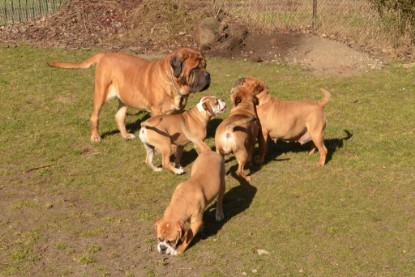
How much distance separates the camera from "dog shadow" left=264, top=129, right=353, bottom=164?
9766 mm

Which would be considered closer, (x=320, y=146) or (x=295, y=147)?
(x=320, y=146)

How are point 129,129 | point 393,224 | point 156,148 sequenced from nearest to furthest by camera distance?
point 393,224 < point 156,148 < point 129,129

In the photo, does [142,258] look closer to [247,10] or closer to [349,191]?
[349,191]

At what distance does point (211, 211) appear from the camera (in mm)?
7773

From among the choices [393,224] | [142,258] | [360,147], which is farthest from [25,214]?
[360,147]

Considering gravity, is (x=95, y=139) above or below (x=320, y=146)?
below

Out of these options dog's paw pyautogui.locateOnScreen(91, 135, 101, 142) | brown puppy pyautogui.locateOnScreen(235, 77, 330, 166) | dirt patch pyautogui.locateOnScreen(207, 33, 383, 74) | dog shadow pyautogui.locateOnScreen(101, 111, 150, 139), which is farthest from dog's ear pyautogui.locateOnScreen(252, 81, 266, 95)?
dirt patch pyautogui.locateOnScreen(207, 33, 383, 74)

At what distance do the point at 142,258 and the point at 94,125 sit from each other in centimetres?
434

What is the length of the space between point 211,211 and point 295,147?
2874 mm

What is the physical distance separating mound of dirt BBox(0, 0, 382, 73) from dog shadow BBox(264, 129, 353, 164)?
16.9 feet

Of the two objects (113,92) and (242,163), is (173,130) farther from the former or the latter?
(113,92)

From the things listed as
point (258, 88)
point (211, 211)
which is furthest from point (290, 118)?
point (211, 211)

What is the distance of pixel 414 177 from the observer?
28.6ft


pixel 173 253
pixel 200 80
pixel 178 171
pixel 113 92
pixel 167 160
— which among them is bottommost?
pixel 178 171
